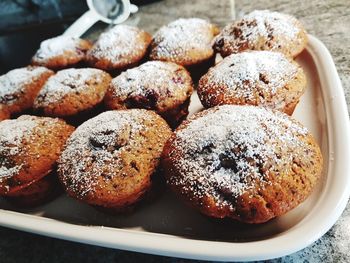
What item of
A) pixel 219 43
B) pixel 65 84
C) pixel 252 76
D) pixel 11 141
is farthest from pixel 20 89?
pixel 252 76

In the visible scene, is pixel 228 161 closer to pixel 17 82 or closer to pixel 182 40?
pixel 182 40

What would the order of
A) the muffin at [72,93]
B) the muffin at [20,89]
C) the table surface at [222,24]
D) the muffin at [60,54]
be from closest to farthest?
the table surface at [222,24], the muffin at [72,93], the muffin at [20,89], the muffin at [60,54]

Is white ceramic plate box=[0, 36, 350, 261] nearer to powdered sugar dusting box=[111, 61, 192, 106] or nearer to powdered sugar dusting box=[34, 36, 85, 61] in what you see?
powdered sugar dusting box=[111, 61, 192, 106]

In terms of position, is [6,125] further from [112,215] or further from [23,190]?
[112,215]

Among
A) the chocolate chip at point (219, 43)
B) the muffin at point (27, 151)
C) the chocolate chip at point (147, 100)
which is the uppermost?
the chocolate chip at point (219, 43)

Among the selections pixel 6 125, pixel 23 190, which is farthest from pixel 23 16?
pixel 23 190

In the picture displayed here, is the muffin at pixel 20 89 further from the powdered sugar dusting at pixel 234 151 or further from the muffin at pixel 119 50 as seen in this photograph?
the powdered sugar dusting at pixel 234 151

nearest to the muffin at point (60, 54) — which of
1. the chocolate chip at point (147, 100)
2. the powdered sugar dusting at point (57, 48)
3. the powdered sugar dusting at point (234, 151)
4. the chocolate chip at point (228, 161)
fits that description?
the powdered sugar dusting at point (57, 48)
